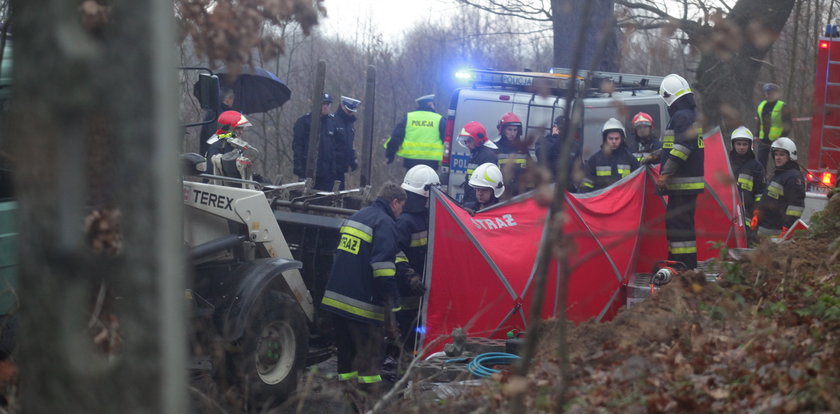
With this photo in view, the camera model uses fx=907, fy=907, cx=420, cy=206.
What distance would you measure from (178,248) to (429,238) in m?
4.47

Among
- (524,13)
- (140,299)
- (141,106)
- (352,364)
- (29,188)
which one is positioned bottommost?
(352,364)

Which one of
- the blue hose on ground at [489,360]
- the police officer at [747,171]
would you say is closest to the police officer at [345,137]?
the police officer at [747,171]

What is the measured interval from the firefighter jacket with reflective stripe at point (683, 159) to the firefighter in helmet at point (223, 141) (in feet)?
12.8

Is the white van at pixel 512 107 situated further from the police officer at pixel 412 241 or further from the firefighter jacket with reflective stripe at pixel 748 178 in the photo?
the police officer at pixel 412 241

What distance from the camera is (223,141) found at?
8.90m

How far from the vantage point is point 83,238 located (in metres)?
2.29

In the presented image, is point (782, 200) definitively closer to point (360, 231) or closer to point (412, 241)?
point (412, 241)

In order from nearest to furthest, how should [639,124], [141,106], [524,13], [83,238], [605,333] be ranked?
[141,106], [83,238], [605,333], [639,124], [524,13]

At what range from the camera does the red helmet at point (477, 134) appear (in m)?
9.88

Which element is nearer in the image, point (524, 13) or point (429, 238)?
point (429, 238)

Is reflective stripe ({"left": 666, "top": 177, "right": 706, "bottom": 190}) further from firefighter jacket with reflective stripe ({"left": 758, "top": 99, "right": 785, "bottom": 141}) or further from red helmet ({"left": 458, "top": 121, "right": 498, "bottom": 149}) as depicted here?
firefighter jacket with reflective stripe ({"left": 758, "top": 99, "right": 785, "bottom": 141})

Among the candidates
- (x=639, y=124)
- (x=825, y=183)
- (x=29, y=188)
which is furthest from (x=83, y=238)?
(x=825, y=183)

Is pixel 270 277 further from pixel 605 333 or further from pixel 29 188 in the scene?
pixel 29 188

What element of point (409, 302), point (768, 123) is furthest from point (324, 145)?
point (768, 123)
